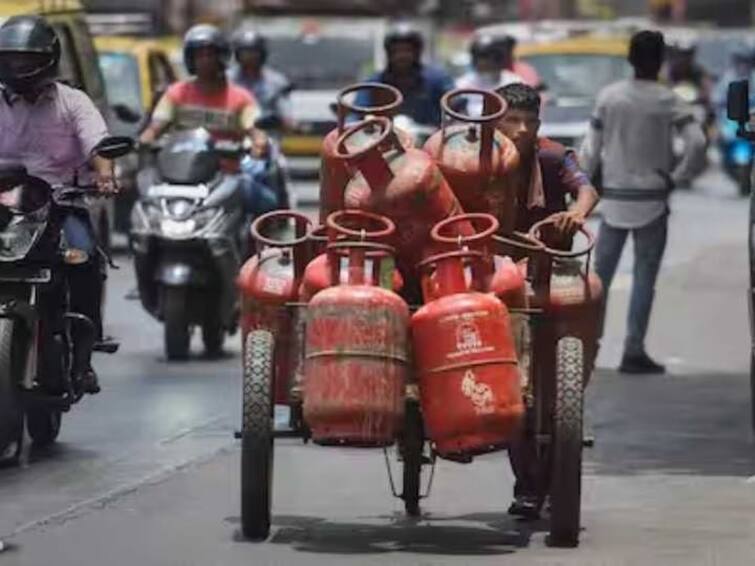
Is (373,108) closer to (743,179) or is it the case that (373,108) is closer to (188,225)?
(188,225)

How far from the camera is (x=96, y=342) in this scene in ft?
42.1

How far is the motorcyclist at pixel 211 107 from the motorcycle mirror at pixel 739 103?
511 centimetres

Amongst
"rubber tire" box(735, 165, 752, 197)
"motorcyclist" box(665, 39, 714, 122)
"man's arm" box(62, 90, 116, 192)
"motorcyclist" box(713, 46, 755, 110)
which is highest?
"man's arm" box(62, 90, 116, 192)

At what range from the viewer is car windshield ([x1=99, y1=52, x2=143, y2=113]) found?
2673 centimetres

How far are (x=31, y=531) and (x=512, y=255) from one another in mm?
1935

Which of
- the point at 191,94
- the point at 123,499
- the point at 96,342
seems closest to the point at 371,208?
the point at 123,499

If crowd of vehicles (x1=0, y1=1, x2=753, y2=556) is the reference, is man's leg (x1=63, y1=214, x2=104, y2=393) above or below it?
below

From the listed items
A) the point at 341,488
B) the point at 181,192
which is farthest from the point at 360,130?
the point at 181,192

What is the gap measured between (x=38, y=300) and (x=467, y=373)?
3.19 metres

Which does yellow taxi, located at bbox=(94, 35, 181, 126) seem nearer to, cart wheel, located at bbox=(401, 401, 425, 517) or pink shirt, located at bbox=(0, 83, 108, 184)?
pink shirt, located at bbox=(0, 83, 108, 184)

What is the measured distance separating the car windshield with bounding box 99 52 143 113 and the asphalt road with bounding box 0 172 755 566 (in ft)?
30.2

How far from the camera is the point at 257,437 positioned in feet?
32.2

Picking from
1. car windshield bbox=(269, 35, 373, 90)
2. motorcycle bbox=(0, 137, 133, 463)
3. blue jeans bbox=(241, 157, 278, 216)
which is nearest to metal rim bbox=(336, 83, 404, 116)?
motorcycle bbox=(0, 137, 133, 463)

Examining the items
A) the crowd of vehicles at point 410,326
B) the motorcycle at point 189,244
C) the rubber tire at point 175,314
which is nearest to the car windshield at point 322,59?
the motorcycle at point 189,244
